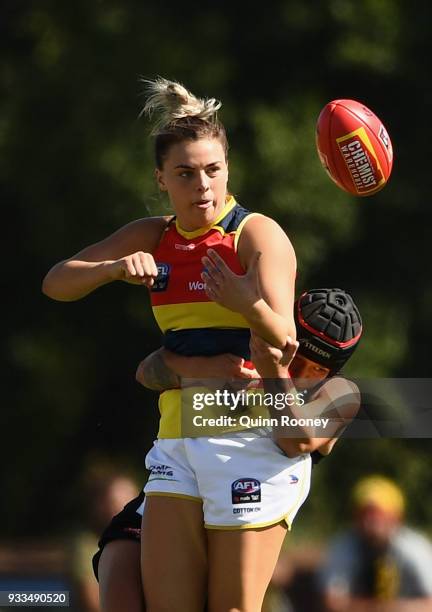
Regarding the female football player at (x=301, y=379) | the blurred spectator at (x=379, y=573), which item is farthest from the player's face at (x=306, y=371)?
the blurred spectator at (x=379, y=573)

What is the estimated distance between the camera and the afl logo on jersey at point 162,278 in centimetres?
418

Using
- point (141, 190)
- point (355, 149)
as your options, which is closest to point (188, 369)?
point (355, 149)

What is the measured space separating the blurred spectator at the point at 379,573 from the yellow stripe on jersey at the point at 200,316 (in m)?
2.67

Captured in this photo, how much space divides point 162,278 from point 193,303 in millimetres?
136

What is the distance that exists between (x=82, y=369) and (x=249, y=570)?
29.9 feet

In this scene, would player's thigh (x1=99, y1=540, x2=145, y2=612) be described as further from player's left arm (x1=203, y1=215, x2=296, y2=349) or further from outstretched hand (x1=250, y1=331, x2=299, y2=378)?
player's left arm (x1=203, y1=215, x2=296, y2=349)

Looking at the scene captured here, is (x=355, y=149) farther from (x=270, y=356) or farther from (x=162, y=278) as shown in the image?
(x=270, y=356)

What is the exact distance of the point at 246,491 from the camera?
4055 millimetres

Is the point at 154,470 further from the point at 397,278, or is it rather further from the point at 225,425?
the point at 397,278

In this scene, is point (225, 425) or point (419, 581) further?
point (419, 581)

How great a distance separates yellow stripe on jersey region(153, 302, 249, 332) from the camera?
4086mm

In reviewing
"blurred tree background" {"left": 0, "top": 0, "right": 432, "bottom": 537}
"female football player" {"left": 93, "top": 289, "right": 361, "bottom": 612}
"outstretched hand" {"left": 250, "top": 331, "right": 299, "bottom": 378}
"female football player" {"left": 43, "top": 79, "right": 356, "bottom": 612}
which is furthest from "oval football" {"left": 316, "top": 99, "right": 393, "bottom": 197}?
"blurred tree background" {"left": 0, "top": 0, "right": 432, "bottom": 537}

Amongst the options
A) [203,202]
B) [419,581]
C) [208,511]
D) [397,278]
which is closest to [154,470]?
[208,511]

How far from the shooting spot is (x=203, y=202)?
4.17 m
